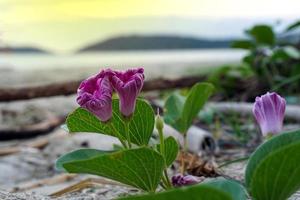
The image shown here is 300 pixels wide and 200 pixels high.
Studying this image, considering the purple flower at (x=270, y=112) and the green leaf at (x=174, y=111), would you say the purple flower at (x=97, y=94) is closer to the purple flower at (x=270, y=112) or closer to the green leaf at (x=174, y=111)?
the purple flower at (x=270, y=112)

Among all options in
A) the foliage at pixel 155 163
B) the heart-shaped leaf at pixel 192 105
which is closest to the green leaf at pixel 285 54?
the heart-shaped leaf at pixel 192 105

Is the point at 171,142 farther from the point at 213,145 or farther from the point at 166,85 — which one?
the point at 166,85

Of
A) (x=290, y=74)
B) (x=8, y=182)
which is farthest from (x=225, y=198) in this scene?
(x=290, y=74)

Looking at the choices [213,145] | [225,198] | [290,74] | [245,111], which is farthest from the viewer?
[290,74]

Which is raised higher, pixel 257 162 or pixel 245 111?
pixel 257 162

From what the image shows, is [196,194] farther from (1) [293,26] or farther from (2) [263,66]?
(2) [263,66]

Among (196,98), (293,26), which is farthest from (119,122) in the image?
(293,26)
